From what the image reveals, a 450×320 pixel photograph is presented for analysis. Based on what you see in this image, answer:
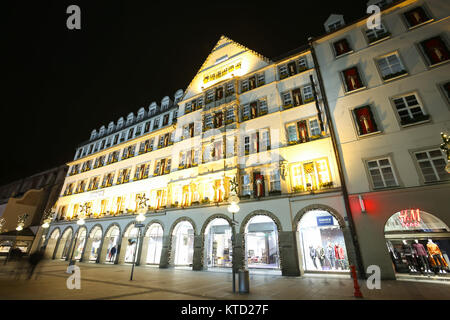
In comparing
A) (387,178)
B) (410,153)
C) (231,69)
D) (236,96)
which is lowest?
(387,178)

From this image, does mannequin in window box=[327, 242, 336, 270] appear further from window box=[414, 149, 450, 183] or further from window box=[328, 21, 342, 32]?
window box=[328, 21, 342, 32]

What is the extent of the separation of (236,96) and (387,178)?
14.9 metres

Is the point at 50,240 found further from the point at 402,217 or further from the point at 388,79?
the point at 388,79

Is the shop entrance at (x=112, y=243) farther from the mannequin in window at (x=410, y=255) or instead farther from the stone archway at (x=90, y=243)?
the mannequin in window at (x=410, y=255)

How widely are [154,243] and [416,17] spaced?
104ft

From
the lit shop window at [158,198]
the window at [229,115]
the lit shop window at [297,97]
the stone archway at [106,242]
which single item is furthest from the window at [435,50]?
the stone archway at [106,242]

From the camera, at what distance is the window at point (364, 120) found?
15070mm

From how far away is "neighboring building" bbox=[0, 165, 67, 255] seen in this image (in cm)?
3706

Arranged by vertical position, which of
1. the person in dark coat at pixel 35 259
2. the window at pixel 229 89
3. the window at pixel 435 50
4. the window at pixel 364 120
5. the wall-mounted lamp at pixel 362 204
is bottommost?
the person in dark coat at pixel 35 259

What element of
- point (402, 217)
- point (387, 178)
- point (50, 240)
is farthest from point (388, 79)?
point (50, 240)

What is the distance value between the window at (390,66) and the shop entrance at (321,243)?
11410 mm

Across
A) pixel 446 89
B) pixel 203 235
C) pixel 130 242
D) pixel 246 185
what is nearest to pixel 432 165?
pixel 446 89

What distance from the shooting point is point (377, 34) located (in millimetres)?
17438

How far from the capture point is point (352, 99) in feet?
54.0
